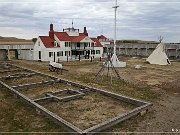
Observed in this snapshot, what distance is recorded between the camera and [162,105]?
13.8 m

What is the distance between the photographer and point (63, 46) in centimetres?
4359

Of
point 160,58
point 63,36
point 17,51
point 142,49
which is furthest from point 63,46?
point 142,49

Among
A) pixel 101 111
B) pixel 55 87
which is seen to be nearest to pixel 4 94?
pixel 55 87

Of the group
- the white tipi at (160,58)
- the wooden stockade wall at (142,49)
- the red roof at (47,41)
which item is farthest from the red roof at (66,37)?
the white tipi at (160,58)

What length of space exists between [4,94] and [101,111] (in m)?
7.72

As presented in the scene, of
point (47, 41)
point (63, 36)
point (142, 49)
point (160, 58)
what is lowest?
point (160, 58)

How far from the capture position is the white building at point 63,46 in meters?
41.5

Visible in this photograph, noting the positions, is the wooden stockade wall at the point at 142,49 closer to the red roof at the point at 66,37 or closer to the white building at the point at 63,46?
the white building at the point at 63,46

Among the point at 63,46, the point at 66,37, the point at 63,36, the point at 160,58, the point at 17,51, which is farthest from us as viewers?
the point at 17,51

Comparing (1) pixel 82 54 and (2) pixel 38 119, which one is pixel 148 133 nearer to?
(2) pixel 38 119

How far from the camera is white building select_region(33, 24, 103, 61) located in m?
41.5

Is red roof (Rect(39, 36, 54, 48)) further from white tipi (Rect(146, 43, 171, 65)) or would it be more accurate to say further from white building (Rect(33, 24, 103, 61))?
white tipi (Rect(146, 43, 171, 65))

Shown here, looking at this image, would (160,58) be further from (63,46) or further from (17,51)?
(17,51)

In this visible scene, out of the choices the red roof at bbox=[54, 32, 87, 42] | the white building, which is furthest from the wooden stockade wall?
the red roof at bbox=[54, 32, 87, 42]
